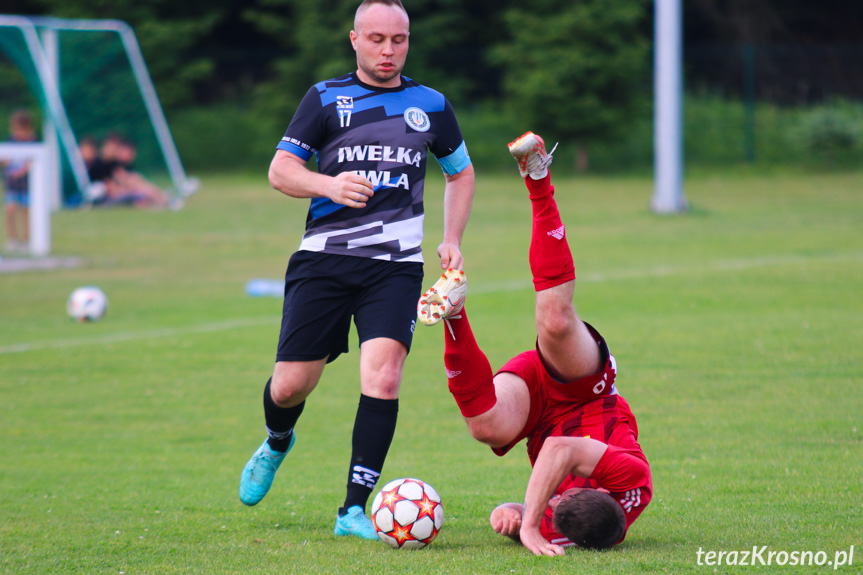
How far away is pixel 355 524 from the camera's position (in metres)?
4.71

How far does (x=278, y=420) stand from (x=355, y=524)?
736 millimetres

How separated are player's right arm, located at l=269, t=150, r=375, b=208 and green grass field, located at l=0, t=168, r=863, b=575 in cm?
148

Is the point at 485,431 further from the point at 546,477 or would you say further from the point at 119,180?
the point at 119,180

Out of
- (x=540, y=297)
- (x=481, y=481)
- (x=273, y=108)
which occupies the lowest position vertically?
(x=481, y=481)

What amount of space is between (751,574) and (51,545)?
285 cm

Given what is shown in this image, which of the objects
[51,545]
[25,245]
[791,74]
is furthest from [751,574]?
[791,74]

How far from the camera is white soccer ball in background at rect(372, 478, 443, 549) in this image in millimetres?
4484

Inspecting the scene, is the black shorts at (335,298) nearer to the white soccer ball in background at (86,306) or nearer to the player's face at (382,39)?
the player's face at (382,39)

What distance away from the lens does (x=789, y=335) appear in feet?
32.0

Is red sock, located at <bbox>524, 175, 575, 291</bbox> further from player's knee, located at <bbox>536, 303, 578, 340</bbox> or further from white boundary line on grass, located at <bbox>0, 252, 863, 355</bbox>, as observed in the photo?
white boundary line on grass, located at <bbox>0, 252, 863, 355</bbox>

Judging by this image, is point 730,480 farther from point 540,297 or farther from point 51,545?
point 51,545

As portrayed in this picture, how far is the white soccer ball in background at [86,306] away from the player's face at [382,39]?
23.6 feet

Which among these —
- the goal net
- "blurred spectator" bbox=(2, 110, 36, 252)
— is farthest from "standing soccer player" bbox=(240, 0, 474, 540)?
the goal net

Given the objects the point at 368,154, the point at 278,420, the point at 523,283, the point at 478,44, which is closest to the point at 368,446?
the point at 278,420
